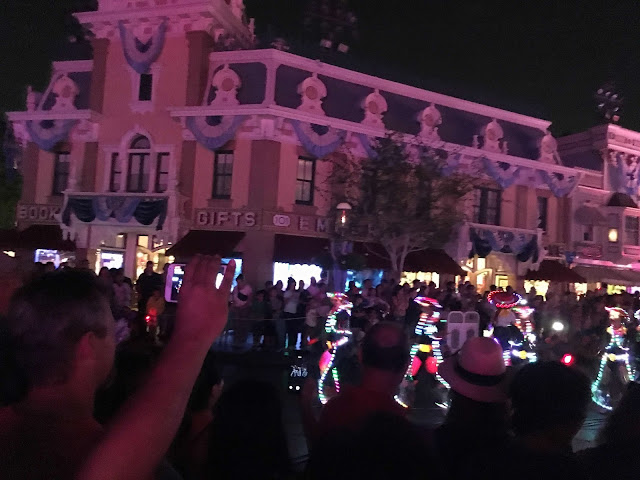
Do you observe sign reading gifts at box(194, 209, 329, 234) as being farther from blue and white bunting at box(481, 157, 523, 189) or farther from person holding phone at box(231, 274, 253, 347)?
blue and white bunting at box(481, 157, 523, 189)

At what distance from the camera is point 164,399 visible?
60.9 inches

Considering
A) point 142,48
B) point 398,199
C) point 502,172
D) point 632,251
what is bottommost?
point 632,251

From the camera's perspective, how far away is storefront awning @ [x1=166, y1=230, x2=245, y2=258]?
66.1ft

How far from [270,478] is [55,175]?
74.8 ft

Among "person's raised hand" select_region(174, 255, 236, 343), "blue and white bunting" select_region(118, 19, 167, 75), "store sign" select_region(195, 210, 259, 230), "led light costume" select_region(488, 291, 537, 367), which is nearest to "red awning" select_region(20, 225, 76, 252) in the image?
"store sign" select_region(195, 210, 259, 230)

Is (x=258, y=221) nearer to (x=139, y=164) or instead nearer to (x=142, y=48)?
(x=139, y=164)

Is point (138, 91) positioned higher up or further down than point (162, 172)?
higher up

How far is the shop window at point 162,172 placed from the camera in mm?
21531

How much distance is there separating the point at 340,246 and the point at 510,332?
10.1 m

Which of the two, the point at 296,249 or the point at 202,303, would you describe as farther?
the point at 296,249

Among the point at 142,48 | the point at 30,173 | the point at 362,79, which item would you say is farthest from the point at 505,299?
the point at 30,173

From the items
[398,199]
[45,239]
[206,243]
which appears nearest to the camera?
[398,199]

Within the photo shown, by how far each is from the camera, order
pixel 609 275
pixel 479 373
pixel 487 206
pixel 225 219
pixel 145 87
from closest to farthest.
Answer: pixel 479 373 < pixel 225 219 < pixel 145 87 < pixel 487 206 < pixel 609 275

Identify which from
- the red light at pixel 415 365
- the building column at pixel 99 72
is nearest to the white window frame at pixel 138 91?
the building column at pixel 99 72
